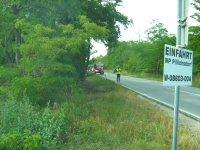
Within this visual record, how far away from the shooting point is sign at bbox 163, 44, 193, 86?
3.33m

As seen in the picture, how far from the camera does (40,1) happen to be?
11.1m

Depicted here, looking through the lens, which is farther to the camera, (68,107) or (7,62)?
(7,62)

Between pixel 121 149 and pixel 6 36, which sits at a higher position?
pixel 6 36

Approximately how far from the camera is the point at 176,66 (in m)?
3.46

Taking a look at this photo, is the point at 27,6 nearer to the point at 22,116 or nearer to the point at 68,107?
the point at 68,107

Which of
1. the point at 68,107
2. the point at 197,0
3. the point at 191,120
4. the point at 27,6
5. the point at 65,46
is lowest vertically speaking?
the point at 191,120

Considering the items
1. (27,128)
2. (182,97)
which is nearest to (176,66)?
(27,128)

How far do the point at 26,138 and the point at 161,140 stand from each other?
2.94 meters

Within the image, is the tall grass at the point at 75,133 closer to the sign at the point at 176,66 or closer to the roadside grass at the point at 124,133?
the roadside grass at the point at 124,133

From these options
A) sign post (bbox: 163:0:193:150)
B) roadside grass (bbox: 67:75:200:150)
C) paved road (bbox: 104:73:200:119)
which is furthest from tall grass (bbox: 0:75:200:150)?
paved road (bbox: 104:73:200:119)

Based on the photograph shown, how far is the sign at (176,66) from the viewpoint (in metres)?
3.33

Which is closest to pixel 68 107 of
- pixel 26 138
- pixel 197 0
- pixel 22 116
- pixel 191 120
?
pixel 22 116

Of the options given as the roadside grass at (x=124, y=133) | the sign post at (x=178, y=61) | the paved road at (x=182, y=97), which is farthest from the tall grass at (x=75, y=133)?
the paved road at (x=182, y=97)

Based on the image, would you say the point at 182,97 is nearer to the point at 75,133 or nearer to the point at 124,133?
the point at 124,133
